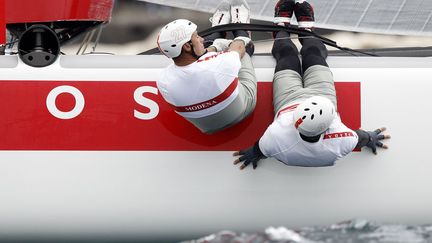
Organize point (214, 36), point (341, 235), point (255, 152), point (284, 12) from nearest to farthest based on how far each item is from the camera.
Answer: point (341, 235)
point (255, 152)
point (214, 36)
point (284, 12)

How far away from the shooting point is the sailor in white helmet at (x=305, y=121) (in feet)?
13.2

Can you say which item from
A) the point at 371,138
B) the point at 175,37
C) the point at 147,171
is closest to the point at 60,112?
the point at 147,171

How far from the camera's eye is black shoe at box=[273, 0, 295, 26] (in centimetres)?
463

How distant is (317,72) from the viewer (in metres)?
4.25

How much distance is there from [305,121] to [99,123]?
67 centimetres

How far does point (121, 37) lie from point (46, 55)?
1.87m

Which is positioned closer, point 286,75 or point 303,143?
point 303,143

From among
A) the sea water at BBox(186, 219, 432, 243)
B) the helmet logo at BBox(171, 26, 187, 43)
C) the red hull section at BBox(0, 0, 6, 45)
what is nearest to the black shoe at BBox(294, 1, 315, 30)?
the helmet logo at BBox(171, 26, 187, 43)

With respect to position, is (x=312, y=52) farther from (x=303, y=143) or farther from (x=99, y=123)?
(x=99, y=123)

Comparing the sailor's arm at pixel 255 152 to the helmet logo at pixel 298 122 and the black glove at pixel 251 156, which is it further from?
the helmet logo at pixel 298 122

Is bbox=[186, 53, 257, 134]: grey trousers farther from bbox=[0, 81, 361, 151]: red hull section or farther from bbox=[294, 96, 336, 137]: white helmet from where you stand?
bbox=[294, 96, 336, 137]: white helmet

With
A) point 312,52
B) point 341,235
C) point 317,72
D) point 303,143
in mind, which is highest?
point 312,52

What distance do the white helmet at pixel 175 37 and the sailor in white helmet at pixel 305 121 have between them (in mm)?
345

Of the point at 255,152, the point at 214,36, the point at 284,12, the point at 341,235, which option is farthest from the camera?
the point at 284,12
